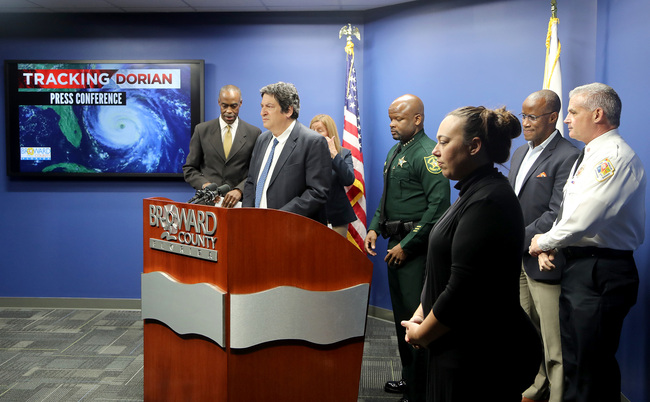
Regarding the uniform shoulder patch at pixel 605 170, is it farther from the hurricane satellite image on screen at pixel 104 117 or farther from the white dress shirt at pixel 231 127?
the hurricane satellite image on screen at pixel 104 117

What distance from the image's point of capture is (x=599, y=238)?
2.34 m

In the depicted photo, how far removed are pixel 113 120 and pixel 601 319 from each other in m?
4.12

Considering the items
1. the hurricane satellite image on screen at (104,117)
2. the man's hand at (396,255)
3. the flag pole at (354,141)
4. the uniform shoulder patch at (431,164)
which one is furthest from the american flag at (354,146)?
the uniform shoulder patch at (431,164)

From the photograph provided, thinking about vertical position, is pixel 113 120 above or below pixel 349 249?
above

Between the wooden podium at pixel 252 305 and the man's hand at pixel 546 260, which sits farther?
the man's hand at pixel 546 260

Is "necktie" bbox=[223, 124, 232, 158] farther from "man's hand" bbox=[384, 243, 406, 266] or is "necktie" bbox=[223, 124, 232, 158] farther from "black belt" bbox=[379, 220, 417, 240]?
"man's hand" bbox=[384, 243, 406, 266]

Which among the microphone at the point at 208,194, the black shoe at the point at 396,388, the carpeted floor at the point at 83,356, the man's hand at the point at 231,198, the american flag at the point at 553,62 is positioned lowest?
the carpeted floor at the point at 83,356

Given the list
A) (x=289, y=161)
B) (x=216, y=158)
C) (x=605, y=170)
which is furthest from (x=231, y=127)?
(x=605, y=170)

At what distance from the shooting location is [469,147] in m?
1.55

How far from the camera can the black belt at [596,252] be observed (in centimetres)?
234

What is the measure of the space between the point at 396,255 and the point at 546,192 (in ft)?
2.71

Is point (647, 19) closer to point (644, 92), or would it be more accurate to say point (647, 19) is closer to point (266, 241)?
point (644, 92)

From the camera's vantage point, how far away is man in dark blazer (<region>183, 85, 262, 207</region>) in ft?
12.2

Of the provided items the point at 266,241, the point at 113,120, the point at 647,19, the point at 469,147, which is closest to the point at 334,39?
the point at 113,120
